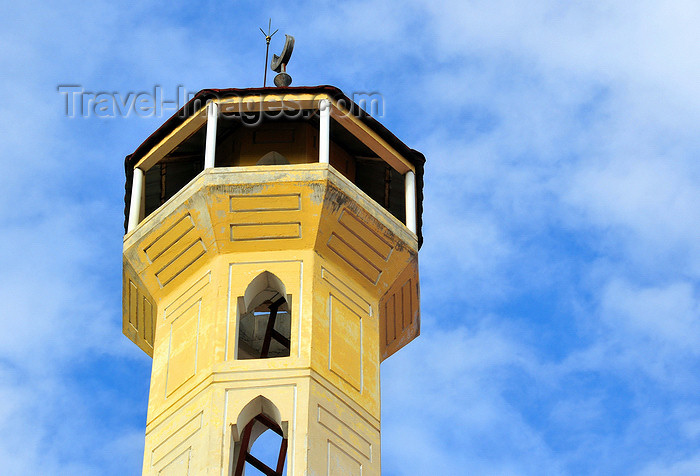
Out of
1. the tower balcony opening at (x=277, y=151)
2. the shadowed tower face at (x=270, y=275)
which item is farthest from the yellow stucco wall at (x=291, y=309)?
Answer: the tower balcony opening at (x=277, y=151)

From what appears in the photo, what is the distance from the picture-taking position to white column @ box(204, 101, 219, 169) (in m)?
23.2

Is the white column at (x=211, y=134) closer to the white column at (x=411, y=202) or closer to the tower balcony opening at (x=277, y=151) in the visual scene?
the tower balcony opening at (x=277, y=151)

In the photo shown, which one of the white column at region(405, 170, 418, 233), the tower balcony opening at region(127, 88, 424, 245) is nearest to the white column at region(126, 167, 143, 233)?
the tower balcony opening at region(127, 88, 424, 245)

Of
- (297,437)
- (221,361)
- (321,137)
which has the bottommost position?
(297,437)

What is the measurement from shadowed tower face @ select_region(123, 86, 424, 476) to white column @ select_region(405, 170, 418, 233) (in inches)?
0.9

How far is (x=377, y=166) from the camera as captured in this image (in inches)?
1002

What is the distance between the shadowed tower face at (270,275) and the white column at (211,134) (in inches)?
0.9

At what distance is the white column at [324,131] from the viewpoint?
23117 millimetres

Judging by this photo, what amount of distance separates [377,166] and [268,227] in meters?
3.44

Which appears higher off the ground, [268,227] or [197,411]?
[268,227]

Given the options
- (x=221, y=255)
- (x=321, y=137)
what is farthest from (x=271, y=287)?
(x=321, y=137)

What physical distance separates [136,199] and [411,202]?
4.49 metres

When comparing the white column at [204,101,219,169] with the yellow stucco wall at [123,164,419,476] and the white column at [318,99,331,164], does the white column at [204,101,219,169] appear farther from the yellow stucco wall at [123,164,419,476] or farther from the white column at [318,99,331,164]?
the white column at [318,99,331,164]

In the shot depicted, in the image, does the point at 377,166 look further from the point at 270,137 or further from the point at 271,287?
the point at 271,287
